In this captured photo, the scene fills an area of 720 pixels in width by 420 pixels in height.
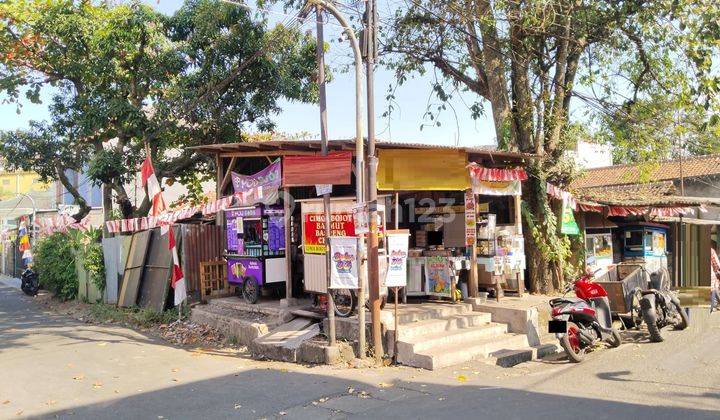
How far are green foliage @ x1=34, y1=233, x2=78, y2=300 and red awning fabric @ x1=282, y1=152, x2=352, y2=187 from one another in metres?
12.2

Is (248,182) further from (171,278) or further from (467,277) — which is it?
(467,277)

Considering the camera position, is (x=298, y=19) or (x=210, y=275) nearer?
(x=298, y=19)

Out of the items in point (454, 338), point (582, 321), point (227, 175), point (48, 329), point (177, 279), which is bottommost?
point (48, 329)

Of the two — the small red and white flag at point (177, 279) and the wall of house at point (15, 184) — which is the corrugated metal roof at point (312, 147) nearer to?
the small red and white flag at point (177, 279)

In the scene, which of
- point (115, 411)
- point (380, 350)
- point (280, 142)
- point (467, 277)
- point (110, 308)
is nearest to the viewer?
point (115, 411)

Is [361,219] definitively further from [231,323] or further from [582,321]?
[582,321]

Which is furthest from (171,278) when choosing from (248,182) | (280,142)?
(280,142)

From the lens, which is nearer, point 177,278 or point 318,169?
point 318,169

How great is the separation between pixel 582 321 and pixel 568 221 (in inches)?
180

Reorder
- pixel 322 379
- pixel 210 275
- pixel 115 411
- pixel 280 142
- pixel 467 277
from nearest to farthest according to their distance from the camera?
1. pixel 115 411
2. pixel 322 379
3. pixel 280 142
4. pixel 467 277
5. pixel 210 275

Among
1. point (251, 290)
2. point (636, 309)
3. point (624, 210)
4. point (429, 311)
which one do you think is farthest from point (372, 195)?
point (624, 210)

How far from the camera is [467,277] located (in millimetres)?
11438

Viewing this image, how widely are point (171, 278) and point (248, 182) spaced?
3106mm

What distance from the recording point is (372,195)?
841cm
